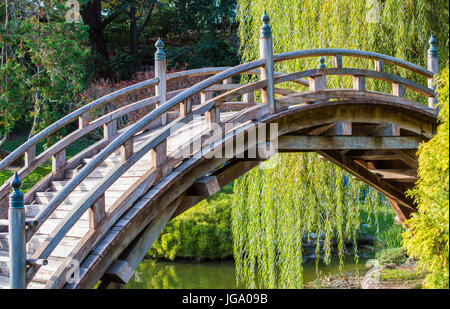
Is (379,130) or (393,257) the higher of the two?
(379,130)

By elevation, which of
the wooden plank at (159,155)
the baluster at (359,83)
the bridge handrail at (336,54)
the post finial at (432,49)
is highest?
the post finial at (432,49)

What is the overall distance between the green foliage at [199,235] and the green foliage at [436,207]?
8.61 metres

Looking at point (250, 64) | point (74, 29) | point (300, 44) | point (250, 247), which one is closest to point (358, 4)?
point (300, 44)

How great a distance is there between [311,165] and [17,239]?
190 inches

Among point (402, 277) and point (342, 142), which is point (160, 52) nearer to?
point (342, 142)

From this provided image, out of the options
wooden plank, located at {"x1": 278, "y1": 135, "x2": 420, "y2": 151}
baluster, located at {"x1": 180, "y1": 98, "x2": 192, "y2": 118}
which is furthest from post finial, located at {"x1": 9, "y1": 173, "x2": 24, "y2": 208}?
wooden plank, located at {"x1": 278, "y1": 135, "x2": 420, "y2": 151}

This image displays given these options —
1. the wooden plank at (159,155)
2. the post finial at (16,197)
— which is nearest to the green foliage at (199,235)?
the wooden plank at (159,155)

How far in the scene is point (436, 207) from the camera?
3578mm

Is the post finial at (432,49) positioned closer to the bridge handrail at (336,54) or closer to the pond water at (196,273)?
the bridge handrail at (336,54)

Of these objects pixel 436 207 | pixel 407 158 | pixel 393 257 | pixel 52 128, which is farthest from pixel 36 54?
pixel 436 207

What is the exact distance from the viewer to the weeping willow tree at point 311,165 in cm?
704

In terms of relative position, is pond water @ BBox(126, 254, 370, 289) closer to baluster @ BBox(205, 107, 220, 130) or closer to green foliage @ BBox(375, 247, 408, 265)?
green foliage @ BBox(375, 247, 408, 265)
